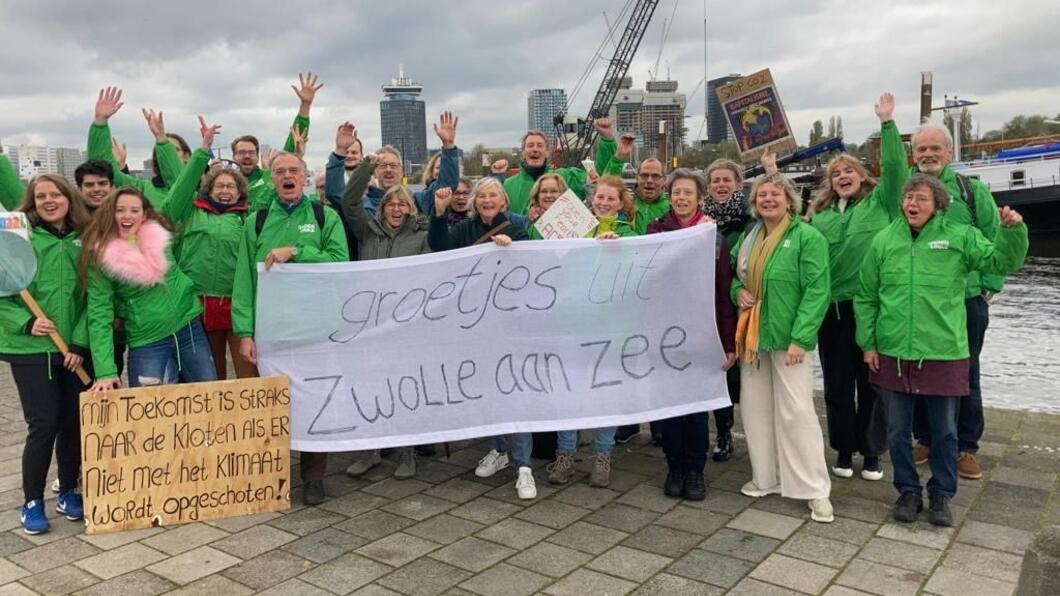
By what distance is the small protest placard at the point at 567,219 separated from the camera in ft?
16.1

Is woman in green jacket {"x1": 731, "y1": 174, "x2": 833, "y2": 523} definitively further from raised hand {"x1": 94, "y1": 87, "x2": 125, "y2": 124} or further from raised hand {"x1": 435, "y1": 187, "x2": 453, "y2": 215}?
raised hand {"x1": 94, "y1": 87, "x2": 125, "y2": 124}

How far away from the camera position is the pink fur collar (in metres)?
4.24

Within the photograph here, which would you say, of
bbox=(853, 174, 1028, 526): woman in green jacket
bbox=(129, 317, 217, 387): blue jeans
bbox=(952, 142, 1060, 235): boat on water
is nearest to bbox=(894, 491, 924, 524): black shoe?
bbox=(853, 174, 1028, 526): woman in green jacket

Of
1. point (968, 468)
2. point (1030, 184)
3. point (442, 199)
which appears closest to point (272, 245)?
A: point (442, 199)

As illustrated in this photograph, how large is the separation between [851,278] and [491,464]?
257 centimetres

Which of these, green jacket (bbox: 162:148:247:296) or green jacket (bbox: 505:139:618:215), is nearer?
green jacket (bbox: 162:148:247:296)

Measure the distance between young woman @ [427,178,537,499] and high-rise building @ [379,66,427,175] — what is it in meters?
45.4

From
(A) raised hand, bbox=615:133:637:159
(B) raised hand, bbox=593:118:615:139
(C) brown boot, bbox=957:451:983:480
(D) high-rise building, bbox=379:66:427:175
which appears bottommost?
(C) brown boot, bbox=957:451:983:480

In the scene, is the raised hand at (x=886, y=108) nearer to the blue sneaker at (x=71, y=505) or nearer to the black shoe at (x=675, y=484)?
the black shoe at (x=675, y=484)

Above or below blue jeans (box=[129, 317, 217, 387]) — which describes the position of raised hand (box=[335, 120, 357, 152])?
above

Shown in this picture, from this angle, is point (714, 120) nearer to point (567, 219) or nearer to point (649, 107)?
point (649, 107)

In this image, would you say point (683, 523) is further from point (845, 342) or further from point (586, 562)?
point (845, 342)

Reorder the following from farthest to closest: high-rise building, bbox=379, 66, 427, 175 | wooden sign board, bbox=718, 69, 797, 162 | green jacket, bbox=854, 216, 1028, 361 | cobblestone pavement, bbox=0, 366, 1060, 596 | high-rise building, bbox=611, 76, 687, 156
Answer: high-rise building, bbox=611, 76, 687, 156 < high-rise building, bbox=379, 66, 427, 175 < wooden sign board, bbox=718, 69, 797, 162 < green jacket, bbox=854, 216, 1028, 361 < cobblestone pavement, bbox=0, 366, 1060, 596

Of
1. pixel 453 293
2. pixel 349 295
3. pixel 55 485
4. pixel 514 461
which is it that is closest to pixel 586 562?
pixel 514 461
